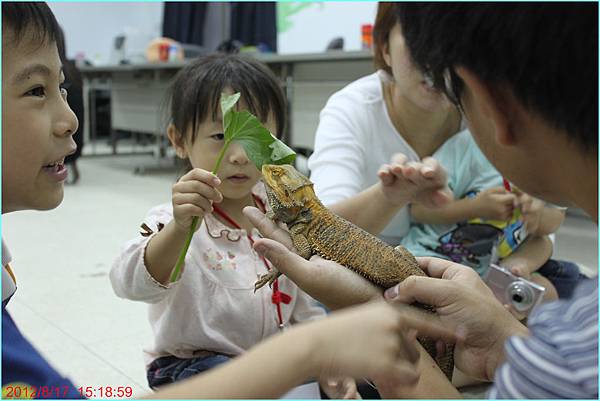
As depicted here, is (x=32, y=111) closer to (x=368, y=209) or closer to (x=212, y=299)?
(x=212, y=299)

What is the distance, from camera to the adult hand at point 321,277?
3.16ft

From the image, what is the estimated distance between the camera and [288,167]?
1.07 meters

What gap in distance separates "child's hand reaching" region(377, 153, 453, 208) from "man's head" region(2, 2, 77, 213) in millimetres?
604

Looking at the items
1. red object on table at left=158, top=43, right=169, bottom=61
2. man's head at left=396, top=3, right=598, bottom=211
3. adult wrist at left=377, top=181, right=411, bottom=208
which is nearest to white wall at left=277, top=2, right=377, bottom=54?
red object on table at left=158, top=43, right=169, bottom=61

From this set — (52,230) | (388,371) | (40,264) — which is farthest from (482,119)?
(52,230)

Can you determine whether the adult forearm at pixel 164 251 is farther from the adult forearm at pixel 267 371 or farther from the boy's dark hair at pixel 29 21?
the adult forearm at pixel 267 371

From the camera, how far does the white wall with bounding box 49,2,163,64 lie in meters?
8.96

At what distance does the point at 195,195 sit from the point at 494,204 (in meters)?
0.94

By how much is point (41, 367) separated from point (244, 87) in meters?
0.81

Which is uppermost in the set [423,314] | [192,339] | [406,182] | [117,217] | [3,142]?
[3,142]

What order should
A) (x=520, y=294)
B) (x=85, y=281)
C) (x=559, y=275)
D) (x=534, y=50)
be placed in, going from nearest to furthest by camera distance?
1. (x=534, y=50)
2. (x=520, y=294)
3. (x=559, y=275)
4. (x=85, y=281)

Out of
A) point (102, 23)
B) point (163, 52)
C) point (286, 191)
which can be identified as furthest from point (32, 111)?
point (102, 23)

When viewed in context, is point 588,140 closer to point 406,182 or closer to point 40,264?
point 406,182

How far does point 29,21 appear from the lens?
0.80 meters
